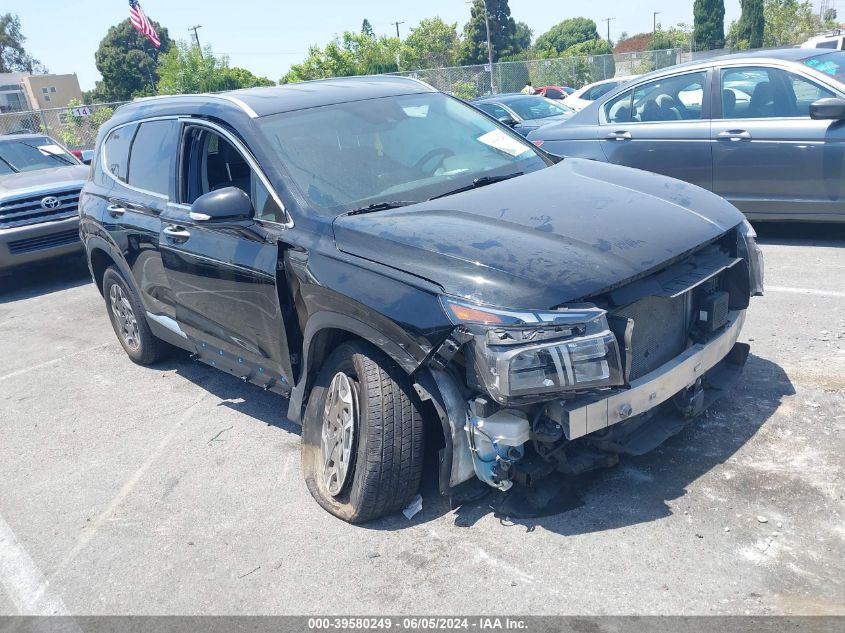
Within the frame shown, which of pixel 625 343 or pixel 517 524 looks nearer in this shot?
pixel 625 343

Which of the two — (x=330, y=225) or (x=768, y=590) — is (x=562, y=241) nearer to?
(x=330, y=225)

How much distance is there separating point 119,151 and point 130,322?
131cm

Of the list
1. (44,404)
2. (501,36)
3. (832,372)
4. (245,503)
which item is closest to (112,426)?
(44,404)

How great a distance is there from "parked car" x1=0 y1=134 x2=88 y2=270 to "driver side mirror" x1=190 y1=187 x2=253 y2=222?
6.43m

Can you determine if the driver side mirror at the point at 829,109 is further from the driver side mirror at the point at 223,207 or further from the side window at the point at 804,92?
the driver side mirror at the point at 223,207

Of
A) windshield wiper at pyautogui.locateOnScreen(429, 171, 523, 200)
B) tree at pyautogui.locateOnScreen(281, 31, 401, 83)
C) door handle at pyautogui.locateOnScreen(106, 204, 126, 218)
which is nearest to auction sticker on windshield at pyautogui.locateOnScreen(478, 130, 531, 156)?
windshield wiper at pyautogui.locateOnScreen(429, 171, 523, 200)

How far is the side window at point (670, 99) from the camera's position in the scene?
7363mm

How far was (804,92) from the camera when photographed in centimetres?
676

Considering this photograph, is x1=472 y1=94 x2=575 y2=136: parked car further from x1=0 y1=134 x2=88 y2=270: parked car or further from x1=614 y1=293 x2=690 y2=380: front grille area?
x1=614 y1=293 x2=690 y2=380: front grille area

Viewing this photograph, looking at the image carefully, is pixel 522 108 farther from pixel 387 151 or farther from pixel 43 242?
pixel 387 151

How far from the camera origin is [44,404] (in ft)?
18.9

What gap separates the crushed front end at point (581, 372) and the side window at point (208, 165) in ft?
6.53

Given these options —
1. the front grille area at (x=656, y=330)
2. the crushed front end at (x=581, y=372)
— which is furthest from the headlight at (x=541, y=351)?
the front grille area at (x=656, y=330)

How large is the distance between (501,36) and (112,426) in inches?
3060
